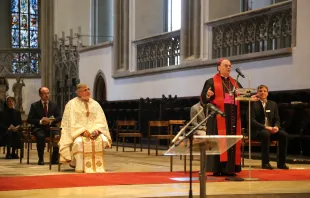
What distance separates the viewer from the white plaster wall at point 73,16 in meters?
24.6

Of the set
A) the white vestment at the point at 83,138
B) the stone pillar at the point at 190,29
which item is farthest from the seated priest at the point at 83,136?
the stone pillar at the point at 190,29

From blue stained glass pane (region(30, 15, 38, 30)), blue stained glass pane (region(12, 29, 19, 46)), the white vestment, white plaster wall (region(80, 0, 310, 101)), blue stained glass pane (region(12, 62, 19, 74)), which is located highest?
blue stained glass pane (region(30, 15, 38, 30))

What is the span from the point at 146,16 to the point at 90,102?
9.82m

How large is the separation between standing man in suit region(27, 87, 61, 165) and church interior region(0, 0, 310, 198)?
153 millimetres

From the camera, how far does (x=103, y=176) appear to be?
8.95 m

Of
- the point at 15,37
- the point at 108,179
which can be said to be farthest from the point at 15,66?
the point at 108,179

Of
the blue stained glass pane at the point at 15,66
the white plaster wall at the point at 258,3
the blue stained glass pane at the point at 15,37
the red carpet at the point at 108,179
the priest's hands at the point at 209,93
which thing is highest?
the blue stained glass pane at the point at 15,37

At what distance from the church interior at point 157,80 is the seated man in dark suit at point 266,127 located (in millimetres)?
188

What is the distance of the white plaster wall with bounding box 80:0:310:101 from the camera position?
12.2 meters

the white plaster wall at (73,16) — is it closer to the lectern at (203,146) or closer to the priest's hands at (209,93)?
the priest's hands at (209,93)

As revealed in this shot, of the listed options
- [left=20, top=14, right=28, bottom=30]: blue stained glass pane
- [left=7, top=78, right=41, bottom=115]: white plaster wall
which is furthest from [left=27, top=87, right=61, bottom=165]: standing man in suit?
[left=20, top=14, right=28, bottom=30]: blue stained glass pane

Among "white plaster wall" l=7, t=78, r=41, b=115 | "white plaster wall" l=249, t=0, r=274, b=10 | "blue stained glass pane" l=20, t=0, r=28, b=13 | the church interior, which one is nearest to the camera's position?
the church interior

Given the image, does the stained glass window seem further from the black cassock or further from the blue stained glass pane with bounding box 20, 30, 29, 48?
the black cassock

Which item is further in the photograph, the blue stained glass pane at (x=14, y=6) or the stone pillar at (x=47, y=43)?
the blue stained glass pane at (x=14, y=6)
